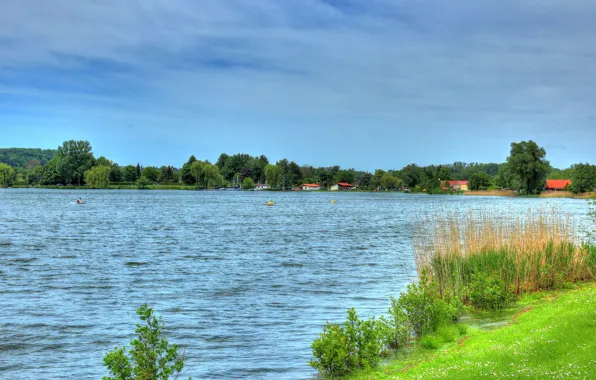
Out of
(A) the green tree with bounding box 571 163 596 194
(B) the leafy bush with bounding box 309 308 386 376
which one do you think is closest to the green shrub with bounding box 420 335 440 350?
(B) the leafy bush with bounding box 309 308 386 376

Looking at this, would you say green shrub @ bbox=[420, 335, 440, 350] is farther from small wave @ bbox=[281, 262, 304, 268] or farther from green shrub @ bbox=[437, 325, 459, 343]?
small wave @ bbox=[281, 262, 304, 268]

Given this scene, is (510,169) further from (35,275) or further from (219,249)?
(35,275)

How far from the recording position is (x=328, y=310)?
20.9m

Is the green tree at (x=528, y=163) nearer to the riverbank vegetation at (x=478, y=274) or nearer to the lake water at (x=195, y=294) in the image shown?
the lake water at (x=195, y=294)

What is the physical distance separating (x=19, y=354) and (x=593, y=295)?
A: 16524mm

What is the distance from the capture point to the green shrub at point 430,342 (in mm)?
14016

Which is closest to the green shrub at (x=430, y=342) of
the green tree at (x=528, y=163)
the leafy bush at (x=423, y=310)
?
the leafy bush at (x=423, y=310)

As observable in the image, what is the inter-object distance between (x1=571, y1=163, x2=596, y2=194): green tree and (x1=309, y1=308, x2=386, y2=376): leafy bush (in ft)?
443

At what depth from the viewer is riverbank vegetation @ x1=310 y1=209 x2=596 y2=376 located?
1541cm

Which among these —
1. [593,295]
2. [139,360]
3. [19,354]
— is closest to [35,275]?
[19,354]

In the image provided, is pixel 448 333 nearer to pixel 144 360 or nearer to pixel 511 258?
pixel 511 258

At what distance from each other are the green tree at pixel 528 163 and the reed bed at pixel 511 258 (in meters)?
153

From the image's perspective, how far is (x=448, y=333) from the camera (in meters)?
14.7

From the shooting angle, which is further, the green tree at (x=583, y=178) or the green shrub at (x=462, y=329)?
the green tree at (x=583, y=178)
